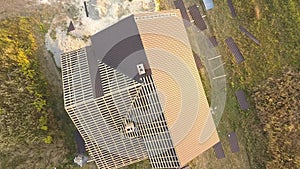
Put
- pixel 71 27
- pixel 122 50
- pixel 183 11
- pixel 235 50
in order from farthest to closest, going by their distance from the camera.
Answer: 1. pixel 235 50
2. pixel 183 11
3. pixel 71 27
4. pixel 122 50

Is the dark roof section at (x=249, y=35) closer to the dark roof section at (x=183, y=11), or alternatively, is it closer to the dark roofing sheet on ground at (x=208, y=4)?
the dark roofing sheet on ground at (x=208, y=4)

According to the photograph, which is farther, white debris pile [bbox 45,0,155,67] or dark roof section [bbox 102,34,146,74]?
white debris pile [bbox 45,0,155,67]

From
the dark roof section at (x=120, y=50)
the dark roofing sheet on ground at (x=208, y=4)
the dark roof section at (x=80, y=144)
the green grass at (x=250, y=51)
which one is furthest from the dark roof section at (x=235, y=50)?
the dark roof section at (x=80, y=144)

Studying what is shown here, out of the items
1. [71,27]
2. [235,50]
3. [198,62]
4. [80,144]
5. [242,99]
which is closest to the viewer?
[80,144]

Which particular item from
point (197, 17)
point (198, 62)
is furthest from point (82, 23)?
point (198, 62)

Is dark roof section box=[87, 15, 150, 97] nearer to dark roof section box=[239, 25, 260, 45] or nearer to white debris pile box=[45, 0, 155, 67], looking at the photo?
white debris pile box=[45, 0, 155, 67]

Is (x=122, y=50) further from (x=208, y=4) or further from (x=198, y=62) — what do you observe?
(x=208, y=4)

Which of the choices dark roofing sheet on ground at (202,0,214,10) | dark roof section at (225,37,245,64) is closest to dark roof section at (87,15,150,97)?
dark roofing sheet on ground at (202,0,214,10)
